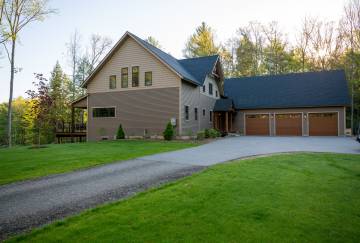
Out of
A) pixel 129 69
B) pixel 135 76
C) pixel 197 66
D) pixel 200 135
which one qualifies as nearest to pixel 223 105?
pixel 197 66

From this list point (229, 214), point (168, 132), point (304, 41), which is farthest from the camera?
point (304, 41)

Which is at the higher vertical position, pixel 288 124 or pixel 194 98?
pixel 194 98

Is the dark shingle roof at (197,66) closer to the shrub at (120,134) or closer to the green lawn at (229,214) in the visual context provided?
the shrub at (120,134)

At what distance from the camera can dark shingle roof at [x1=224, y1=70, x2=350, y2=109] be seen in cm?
2594

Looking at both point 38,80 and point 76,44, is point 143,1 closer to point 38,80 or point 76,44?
point 38,80

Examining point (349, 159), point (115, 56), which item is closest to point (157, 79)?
point (115, 56)

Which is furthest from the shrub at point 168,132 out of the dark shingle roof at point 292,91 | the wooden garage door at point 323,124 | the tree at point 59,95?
the tree at point 59,95

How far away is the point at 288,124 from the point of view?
2708cm

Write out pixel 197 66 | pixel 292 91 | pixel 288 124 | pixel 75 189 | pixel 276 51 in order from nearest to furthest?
pixel 75 189
pixel 197 66
pixel 288 124
pixel 292 91
pixel 276 51

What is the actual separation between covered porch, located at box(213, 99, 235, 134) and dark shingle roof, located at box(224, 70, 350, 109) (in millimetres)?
1567

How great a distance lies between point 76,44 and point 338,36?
122 feet

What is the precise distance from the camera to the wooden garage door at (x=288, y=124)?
87.2 feet

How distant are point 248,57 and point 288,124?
55.8 feet

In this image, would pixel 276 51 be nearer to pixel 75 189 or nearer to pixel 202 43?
pixel 202 43
